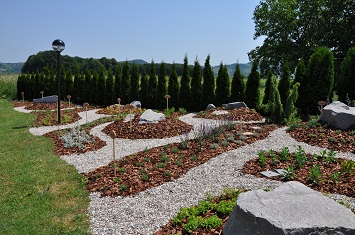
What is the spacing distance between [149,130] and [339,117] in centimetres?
533

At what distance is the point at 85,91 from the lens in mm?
19906

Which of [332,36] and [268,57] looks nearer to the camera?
[332,36]

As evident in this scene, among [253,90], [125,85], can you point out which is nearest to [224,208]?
[253,90]

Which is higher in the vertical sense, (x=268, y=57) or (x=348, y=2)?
(x=348, y=2)

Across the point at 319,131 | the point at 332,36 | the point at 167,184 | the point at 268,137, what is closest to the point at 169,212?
the point at 167,184

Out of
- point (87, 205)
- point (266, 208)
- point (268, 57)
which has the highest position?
point (268, 57)

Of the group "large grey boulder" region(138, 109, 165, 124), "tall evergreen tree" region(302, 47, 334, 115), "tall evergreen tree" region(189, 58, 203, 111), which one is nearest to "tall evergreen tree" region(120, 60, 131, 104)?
"tall evergreen tree" region(189, 58, 203, 111)

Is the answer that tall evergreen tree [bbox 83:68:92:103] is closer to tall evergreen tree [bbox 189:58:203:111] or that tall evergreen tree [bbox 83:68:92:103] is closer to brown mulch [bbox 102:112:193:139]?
tall evergreen tree [bbox 189:58:203:111]

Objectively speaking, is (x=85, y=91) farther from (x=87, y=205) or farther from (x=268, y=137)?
(x=87, y=205)

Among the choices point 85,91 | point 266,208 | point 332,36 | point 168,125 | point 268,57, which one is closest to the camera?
point 266,208

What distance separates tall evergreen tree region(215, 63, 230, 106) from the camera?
15.1 metres

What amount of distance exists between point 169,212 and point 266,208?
1.65 meters

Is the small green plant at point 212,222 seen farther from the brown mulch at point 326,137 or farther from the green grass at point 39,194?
the brown mulch at point 326,137

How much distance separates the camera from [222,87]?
15.1m
